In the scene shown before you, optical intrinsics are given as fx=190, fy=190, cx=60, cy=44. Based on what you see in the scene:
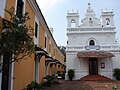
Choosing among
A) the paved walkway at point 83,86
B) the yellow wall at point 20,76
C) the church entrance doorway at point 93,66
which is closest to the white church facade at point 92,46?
the church entrance doorway at point 93,66

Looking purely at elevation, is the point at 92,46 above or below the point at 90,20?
below

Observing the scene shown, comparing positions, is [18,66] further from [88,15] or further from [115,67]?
[88,15]

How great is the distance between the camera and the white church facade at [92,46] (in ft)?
88.1

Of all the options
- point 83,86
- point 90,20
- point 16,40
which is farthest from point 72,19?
point 16,40

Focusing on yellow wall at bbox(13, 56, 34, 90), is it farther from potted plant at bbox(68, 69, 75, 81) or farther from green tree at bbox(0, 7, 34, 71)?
potted plant at bbox(68, 69, 75, 81)

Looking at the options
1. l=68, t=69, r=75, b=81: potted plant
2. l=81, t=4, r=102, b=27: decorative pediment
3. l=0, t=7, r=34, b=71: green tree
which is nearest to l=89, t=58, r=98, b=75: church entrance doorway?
l=68, t=69, r=75, b=81: potted plant

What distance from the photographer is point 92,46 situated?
89.9 feet

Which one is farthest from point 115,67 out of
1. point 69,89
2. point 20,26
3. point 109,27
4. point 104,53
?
point 20,26

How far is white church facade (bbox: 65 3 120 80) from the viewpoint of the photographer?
88.1 feet

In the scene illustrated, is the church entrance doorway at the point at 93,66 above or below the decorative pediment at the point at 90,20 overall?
below

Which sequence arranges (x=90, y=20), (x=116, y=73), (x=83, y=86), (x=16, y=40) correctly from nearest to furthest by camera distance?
(x=16, y=40)
(x=83, y=86)
(x=116, y=73)
(x=90, y=20)

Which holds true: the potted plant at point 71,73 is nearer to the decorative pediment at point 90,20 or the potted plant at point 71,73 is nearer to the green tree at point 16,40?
the decorative pediment at point 90,20

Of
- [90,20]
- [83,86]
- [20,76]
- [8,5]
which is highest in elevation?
[90,20]

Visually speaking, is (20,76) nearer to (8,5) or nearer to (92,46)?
(8,5)
